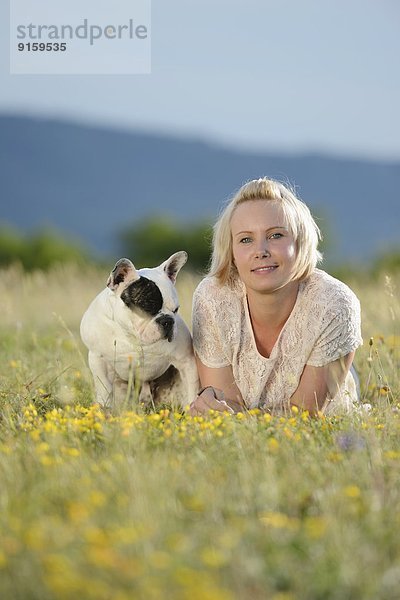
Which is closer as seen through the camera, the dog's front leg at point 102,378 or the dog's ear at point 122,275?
the dog's ear at point 122,275

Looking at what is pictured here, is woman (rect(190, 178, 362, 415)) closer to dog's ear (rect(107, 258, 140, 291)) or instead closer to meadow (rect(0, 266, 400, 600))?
meadow (rect(0, 266, 400, 600))

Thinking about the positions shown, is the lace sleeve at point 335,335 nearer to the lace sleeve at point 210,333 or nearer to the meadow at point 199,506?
the meadow at point 199,506

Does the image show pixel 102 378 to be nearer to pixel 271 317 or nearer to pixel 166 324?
pixel 166 324

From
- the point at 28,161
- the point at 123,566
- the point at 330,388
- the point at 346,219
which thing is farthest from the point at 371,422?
the point at 28,161

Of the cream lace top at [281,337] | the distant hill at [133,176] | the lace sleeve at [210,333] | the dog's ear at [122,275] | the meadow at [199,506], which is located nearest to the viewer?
the meadow at [199,506]

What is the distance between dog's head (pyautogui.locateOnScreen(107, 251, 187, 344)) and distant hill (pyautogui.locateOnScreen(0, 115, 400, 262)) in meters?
74.2

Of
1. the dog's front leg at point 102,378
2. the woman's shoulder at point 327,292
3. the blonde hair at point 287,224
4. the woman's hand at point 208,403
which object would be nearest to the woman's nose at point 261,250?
the blonde hair at point 287,224

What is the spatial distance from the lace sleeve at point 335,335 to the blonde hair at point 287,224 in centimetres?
28

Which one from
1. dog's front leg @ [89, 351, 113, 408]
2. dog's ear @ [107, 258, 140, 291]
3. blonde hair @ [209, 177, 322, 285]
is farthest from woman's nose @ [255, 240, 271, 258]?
dog's front leg @ [89, 351, 113, 408]

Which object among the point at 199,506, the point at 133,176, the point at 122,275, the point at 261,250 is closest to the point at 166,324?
the point at 122,275

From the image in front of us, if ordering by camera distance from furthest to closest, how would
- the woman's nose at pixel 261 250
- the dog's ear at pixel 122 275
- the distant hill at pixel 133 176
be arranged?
the distant hill at pixel 133 176
the woman's nose at pixel 261 250
the dog's ear at pixel 122 275

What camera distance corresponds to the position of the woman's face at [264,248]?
14.6 feet

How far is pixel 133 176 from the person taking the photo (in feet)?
318

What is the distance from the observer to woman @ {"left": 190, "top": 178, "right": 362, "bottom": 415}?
4.48m
